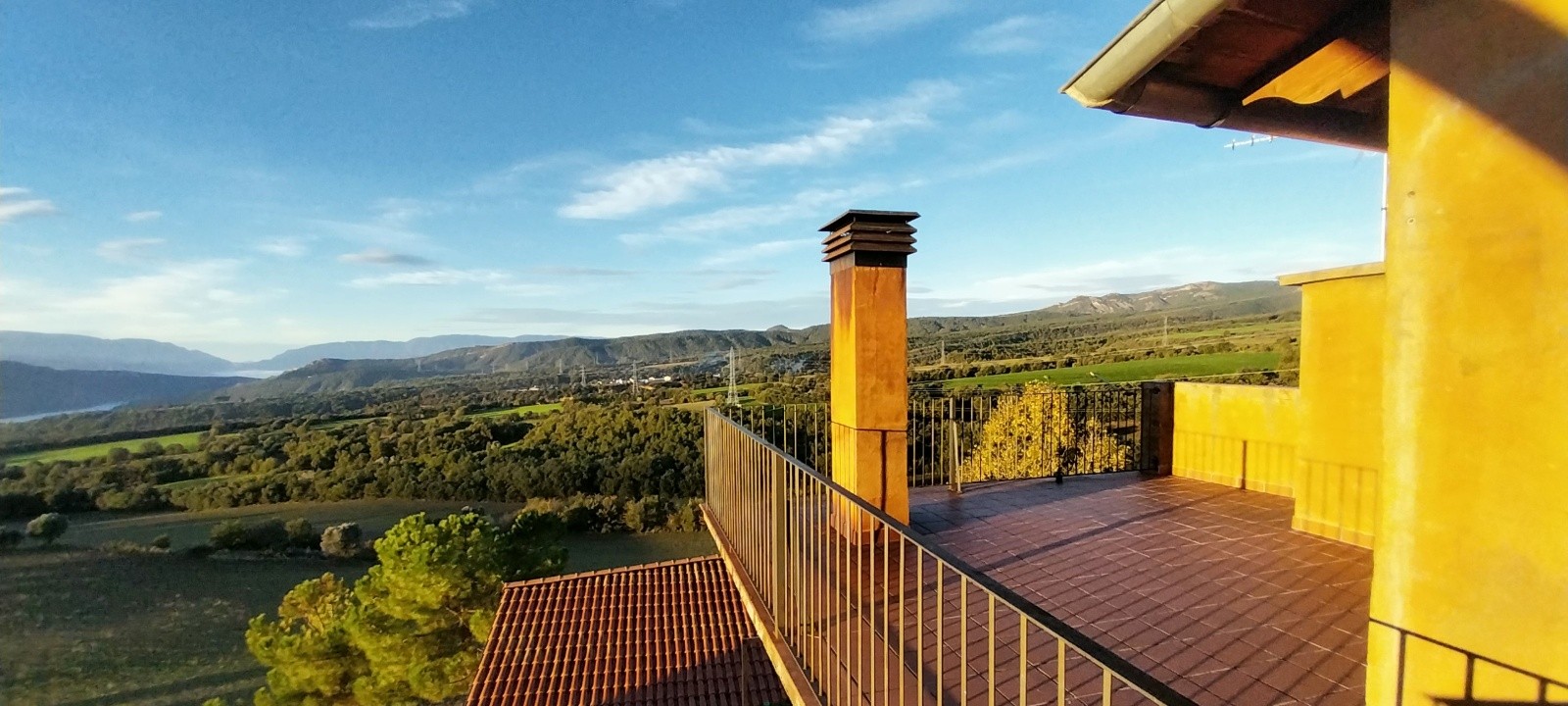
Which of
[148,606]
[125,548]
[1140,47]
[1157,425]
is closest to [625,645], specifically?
[1157,425]

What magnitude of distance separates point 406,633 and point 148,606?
22.9 m

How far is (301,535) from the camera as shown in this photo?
30.2 m

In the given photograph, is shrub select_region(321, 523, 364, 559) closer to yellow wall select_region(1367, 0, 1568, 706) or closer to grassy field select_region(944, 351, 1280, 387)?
grassy field select_region(944, 351, 1280, 387)

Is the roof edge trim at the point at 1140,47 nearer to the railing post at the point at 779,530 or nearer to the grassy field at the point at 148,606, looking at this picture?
the railing post at the point at 779,530

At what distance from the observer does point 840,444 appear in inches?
184

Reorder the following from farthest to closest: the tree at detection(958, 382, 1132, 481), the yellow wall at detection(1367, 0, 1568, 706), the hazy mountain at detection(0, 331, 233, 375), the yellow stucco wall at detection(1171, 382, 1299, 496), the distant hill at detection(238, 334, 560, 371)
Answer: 1. the distant hill at detection(238, 334, 560, 371)
2. the hazy mountain at detection(0, 331, 233, 375)
3. the tree at detection(958, 382, 1132, 481)
4. the yellow stucco wall at detection(1171, 382, 1299, 496)
5. the yellow wall at detection(1367, 0, 1568, 706)

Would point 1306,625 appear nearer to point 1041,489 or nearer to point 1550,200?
point 1550,200

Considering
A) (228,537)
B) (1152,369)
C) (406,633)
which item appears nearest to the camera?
(406,633)

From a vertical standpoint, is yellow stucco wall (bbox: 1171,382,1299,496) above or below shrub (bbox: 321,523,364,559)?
above

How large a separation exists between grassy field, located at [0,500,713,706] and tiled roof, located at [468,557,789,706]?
60.3 feet

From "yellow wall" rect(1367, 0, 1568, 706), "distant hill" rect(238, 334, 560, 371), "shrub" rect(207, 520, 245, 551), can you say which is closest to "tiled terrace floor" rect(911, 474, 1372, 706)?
"yellow wall" rect(1367, 0, 1568, 706)

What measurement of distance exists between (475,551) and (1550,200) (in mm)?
14400

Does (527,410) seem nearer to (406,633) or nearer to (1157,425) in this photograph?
(406,633)

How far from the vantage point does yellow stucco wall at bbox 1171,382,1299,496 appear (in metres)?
5.54
